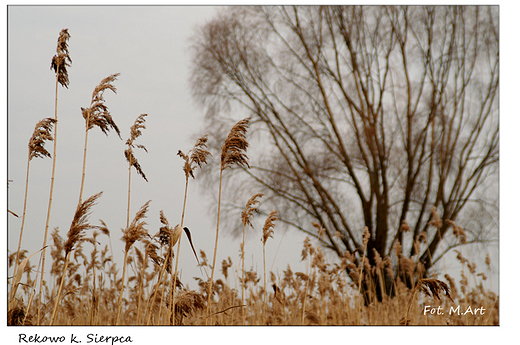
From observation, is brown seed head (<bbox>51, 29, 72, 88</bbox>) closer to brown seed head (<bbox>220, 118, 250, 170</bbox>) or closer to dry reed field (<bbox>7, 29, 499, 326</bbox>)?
dry reed field (<bbox>7, 29, 499, 326</bbox>)

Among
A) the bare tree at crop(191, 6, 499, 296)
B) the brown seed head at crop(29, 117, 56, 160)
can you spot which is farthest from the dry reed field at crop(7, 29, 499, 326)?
the bare tree at crop(191, 6, 499, 296)

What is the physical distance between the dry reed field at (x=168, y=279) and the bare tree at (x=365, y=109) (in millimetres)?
2141

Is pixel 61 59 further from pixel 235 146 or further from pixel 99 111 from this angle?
pixel 235 146

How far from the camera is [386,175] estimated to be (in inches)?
255

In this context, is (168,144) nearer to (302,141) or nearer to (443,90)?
(302,141)

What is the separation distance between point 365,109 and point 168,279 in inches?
199

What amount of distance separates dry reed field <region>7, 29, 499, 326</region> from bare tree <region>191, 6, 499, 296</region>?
2.14m

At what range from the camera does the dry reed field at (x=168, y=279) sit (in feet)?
6.25

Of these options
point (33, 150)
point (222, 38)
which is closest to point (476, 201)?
point (222, 38)

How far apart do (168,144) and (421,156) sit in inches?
146

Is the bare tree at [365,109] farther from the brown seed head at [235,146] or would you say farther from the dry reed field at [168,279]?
the brown seed head at [235,146]
